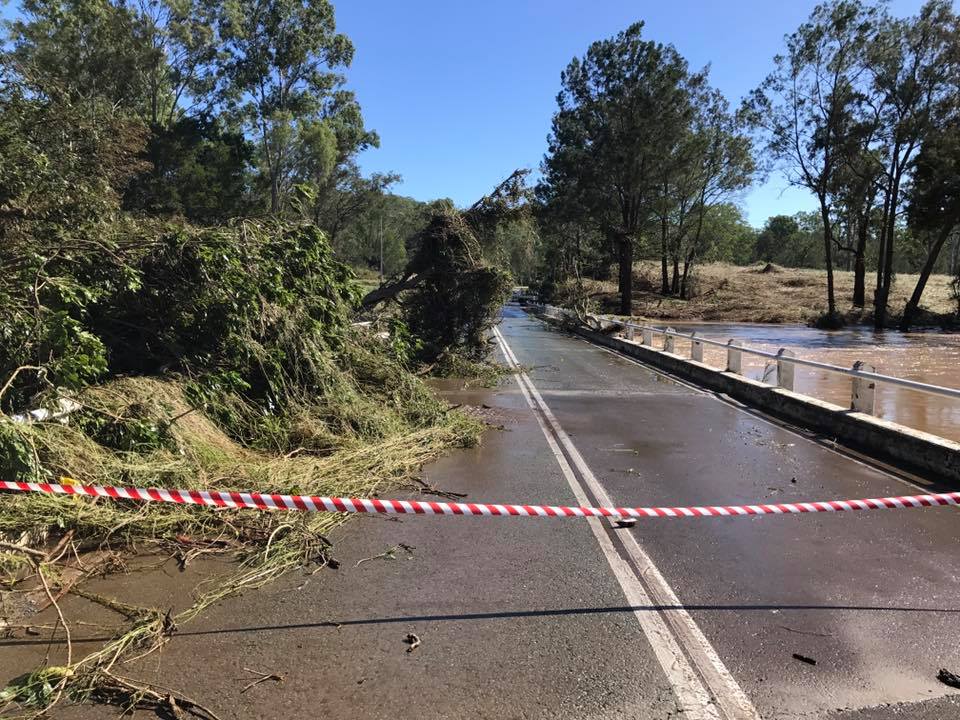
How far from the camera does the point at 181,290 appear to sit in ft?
24.9

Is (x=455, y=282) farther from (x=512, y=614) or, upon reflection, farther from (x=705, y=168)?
(x=705, y=168)

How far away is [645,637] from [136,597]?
3101 mm

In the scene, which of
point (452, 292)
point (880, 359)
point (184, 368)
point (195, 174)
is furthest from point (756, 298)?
point (184, 368)

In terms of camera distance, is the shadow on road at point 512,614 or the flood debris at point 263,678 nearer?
the flood debris at point 263,678

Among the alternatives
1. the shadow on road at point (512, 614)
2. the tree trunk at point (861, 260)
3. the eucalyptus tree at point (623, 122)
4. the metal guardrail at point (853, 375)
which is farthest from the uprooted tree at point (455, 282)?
the tree trunk at point (861, 260)

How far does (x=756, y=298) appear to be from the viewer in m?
51.9

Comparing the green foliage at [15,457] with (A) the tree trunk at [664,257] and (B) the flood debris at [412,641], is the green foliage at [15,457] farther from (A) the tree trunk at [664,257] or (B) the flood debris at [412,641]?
(A) the tree trunk at [664,257]

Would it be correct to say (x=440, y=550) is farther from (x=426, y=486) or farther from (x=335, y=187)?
(x=335, y=187)

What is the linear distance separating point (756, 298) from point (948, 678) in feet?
172

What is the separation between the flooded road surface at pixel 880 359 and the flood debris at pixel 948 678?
753cm

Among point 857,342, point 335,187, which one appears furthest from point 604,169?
point 335,187

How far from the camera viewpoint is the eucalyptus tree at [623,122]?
1522 inches

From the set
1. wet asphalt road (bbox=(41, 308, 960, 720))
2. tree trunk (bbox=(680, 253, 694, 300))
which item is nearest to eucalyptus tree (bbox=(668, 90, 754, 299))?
tree trunk (bbox=(680, 253, 694, 300))

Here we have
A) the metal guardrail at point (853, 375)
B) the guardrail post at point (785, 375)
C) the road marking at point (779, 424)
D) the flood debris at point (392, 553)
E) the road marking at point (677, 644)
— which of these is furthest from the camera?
the guardrail post at point (785, 375)
